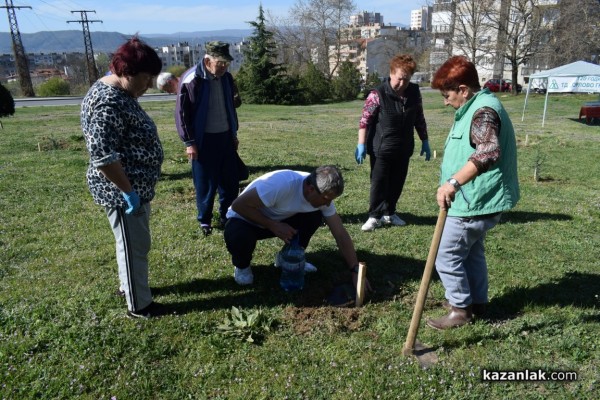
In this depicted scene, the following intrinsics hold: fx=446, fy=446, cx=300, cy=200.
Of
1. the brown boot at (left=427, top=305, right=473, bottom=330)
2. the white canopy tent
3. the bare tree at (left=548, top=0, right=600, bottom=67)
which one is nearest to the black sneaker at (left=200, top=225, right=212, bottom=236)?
the brown boot at (left=427, top=305, right=473, bottom=330)

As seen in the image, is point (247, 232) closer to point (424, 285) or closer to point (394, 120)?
point (424, 285)

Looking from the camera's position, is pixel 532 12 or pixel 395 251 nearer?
pixel 395 251

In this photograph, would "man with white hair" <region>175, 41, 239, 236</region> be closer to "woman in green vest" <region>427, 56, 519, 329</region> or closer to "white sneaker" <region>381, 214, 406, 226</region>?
"white sneaker" <region>381, 214, 406, 226</region>

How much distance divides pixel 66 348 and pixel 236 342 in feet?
3.90

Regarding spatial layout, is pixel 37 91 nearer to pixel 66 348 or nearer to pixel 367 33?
pixel 66 348

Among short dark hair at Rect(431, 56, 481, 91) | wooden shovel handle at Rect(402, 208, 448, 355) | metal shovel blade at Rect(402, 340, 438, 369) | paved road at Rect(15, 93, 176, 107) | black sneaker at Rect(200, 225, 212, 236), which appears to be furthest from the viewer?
paved road at Rect(15, 93, 176, 107)

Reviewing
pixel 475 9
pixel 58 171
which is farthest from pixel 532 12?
pixel 58 171

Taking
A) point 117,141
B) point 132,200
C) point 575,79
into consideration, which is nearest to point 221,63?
point 117,141

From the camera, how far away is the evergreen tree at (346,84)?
39750mm

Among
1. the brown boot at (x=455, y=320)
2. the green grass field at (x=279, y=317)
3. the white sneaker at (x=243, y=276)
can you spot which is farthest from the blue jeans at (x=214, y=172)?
the brown boot at (x=455, y=320)

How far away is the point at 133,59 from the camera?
9.55 ft

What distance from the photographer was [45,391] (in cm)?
277

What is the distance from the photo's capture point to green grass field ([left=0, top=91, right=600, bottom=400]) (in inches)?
114

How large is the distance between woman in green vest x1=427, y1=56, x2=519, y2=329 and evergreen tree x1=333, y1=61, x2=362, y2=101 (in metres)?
37.9
